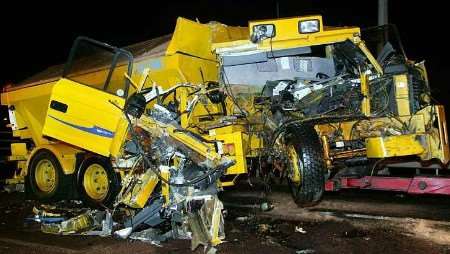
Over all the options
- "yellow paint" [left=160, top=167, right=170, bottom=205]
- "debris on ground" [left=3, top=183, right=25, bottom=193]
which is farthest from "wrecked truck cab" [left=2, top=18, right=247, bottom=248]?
"debris on ground" [left=3, top=183, right=25, bottom=193]

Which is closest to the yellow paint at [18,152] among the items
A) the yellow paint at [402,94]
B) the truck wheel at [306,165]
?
the truck wheel at [306,165]

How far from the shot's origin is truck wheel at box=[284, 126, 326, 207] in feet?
18.3

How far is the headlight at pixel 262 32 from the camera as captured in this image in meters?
6.68

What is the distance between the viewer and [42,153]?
8.90m

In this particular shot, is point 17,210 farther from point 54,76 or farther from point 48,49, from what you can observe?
point 48,49

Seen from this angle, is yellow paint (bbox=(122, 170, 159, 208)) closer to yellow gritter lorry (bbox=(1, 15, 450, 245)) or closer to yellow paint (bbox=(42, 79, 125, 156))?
yellow gritter lorry (bbox=(1, 15, 450, 245))

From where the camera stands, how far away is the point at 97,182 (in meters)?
8.06

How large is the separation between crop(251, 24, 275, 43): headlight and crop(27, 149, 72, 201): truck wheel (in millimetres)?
4319

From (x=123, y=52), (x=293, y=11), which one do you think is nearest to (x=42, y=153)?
(x=123, y=52)

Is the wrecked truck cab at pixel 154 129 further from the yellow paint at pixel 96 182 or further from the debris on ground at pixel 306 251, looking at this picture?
the debris on ground at pixel 306 251

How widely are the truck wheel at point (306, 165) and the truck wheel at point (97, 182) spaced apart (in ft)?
10.3

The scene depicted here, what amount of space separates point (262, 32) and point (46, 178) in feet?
16.9

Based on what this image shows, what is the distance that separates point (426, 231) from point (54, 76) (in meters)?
7.09

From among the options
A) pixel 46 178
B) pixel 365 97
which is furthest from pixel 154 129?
pixel 46 178
